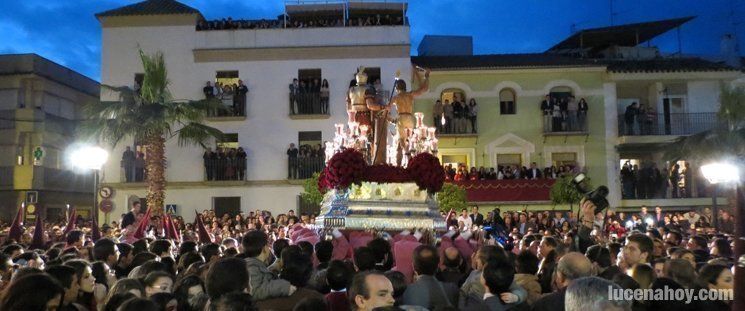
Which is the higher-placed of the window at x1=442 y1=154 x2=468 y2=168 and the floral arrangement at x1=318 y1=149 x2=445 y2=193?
the window at x1=442 y1=154 x2=468 y2=168

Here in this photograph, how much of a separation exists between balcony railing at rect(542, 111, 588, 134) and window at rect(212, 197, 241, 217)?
13133 mm

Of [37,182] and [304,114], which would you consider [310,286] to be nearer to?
[304,114]

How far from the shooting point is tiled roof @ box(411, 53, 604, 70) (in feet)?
98.8

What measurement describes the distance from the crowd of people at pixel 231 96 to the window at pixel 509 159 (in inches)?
431

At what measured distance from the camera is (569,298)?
13.6 feet

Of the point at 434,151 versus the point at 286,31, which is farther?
the point at 286,31

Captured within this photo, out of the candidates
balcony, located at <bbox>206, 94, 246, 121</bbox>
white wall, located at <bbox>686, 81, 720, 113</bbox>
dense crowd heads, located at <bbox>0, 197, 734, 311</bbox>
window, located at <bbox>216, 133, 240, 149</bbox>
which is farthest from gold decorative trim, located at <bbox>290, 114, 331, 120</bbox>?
dense crowd heads, located at <bbox>0, 197, 734, 311</bbox>

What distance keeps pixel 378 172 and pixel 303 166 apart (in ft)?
51.0

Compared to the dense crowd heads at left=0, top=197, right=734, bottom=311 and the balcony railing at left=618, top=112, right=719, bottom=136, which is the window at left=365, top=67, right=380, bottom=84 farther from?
the dense crowd heads at left=0, top=197, right=734, bottom=311

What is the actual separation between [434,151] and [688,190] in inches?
753

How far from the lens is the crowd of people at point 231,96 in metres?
29.6

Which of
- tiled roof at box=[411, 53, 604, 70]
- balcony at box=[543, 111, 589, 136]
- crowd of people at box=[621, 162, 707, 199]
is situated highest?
tiled roof at box=[411, 53, 604, 70]

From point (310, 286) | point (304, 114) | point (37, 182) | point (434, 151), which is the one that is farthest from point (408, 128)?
point (37, 182)

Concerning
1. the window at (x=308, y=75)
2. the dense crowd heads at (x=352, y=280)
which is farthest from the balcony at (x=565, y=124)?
the dense crowd heads at (x=352, y=280)
